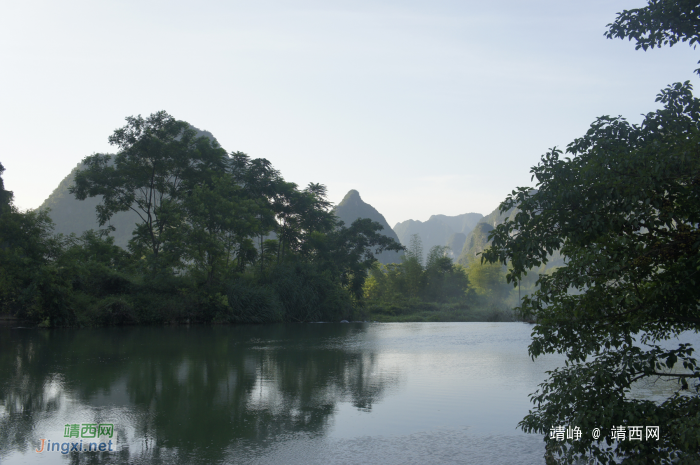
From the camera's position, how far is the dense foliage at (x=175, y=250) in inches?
890

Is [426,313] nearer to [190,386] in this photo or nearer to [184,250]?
[184,250]

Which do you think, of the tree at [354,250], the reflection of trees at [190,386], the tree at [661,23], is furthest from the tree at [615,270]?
the tree at [354,250]

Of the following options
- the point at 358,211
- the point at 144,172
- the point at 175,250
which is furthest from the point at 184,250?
the point at 358,211

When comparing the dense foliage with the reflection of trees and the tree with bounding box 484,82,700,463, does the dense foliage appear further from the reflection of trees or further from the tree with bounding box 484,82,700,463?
the tree with bounding box 484,82,700,463

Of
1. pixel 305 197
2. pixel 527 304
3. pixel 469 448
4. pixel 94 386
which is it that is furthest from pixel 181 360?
pixel 305 197

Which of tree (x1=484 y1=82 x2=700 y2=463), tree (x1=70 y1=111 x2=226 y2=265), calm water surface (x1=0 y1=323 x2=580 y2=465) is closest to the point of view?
tree (x1=484 y1=82 x2=700 y2=463)

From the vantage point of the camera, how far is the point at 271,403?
26.7 ft

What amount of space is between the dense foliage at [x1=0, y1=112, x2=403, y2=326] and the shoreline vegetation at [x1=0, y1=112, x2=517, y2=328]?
0.23 feet

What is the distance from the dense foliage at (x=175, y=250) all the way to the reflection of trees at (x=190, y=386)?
21.2 ft

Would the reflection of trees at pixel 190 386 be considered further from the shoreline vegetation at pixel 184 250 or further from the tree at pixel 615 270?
the shoreline vegetation at pixel 184 250

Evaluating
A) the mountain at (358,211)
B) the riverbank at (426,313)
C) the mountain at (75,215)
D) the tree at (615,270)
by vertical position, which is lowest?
the riverbank at (426,313)

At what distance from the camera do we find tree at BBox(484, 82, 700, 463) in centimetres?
407

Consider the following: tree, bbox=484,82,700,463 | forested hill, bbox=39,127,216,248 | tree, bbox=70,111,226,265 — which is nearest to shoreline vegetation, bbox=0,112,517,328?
tree, bbox=70,111,226,265

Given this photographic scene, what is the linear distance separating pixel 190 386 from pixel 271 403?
2238mm
